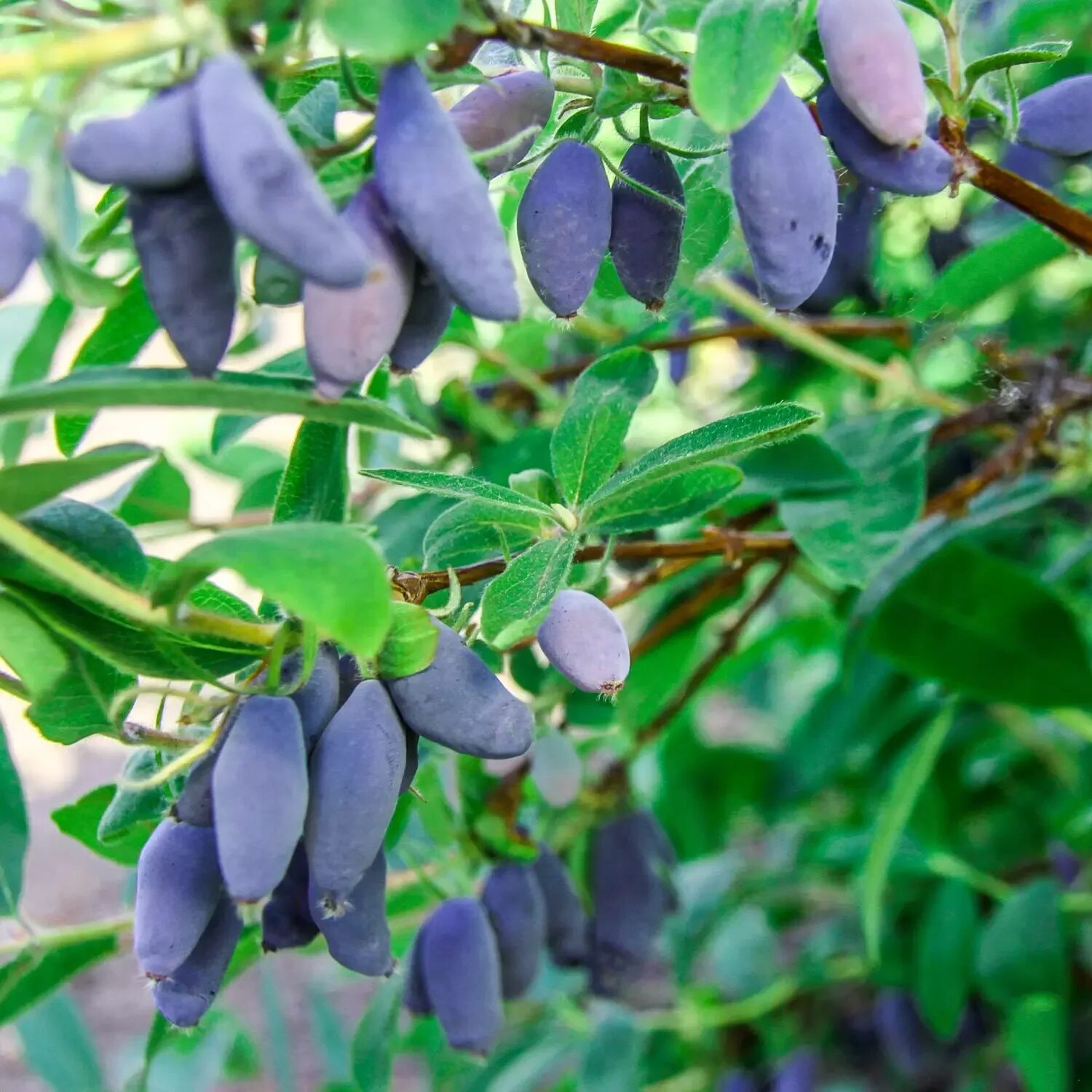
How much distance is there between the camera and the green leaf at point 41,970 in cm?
65

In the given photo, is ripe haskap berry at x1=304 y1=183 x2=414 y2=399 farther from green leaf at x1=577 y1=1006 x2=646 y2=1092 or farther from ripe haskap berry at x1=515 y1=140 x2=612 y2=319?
green leaf at x1=577 y1=1006 x2=646 y2=1092

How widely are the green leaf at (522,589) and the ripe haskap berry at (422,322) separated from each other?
95 mm

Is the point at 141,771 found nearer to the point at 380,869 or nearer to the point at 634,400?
the point at 380,869

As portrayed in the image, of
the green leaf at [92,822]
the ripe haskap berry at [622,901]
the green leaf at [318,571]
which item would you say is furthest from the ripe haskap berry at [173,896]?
the ripe haskap berry at [622,901]

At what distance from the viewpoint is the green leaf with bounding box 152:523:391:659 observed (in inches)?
13.5

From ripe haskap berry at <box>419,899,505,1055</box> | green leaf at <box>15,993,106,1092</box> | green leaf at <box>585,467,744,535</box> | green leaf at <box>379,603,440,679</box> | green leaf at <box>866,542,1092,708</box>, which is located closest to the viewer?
green leaf at <box>379,603,440,679</box>

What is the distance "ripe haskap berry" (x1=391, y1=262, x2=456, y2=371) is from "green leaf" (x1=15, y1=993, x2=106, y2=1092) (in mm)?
803

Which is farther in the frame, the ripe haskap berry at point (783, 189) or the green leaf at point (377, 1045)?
the green leaf at point (377, 1045)

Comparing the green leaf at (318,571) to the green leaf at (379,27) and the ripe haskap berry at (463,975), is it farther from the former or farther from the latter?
the ripe haskap berry at (463,975)

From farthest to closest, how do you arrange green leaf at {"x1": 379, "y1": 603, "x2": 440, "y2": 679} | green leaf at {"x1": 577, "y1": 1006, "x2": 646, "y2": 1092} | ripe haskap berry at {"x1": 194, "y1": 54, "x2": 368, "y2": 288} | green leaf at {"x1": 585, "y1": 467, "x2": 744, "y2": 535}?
green leaf at {"x1": 577, "y1": 1006, "x2": 646, "y2": 1092}
green leaf at {"x1": 585, "y1": 467, "x2": 744, "y2": 535}
green leaf at {"x1": 379, "y1": 603, "x2": 440, "y2": 679}
ripe haskap berry at {"x1": 194, "y1": 54, "x2": 368, "y2": 288}

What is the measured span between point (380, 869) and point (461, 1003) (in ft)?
0.71

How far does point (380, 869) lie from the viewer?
449mm

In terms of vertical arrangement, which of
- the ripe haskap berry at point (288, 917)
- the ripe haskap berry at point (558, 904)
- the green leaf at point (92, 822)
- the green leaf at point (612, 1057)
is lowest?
the green leaf at point (612, 1057)

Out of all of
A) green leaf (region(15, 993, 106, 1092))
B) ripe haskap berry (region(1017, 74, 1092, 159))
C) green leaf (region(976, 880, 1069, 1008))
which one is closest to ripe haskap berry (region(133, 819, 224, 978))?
ripe haskap berry (region(1017, 74, 1092, 159))
